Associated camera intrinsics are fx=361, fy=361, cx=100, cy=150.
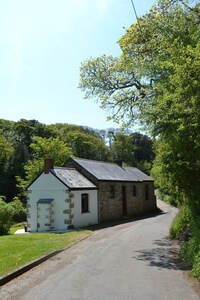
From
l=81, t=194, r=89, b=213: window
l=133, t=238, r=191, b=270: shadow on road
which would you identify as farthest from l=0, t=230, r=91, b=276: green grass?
l=81, t=194, r=89, b=213: window

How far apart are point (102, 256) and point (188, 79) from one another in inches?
286

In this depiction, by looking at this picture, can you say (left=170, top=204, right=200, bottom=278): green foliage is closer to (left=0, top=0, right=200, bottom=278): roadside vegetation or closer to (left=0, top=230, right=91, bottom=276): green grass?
(left=0, top=0, right=200, bottom=278): roadside vegetation

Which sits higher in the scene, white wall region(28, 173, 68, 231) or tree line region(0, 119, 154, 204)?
tree line region(0, 119, 154, 204)

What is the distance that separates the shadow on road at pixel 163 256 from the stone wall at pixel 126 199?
48.9 feet

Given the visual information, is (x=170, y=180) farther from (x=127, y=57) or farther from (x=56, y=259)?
(x=127, y=57)

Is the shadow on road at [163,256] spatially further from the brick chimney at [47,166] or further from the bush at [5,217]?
the brick chimney at [47,166]

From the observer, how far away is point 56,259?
41.9 feet

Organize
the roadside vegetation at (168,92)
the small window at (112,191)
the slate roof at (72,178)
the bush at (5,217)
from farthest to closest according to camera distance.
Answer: the small window at (112,191) < the slate roof at (72,178) < the bush at (5,217) < the roadside vegetation at (168,92)

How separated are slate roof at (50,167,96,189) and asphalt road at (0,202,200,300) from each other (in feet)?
41.4

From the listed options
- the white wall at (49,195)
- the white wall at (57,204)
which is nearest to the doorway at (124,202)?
the white wall at (57,204)

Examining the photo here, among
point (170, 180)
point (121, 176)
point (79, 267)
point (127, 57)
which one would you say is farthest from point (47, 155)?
point (79, 267)

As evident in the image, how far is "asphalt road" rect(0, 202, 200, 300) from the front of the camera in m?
8.05

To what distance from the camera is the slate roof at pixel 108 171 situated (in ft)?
105

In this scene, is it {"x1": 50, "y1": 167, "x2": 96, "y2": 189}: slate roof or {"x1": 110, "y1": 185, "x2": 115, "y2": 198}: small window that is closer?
{"x1": 50, "y1": 167, "x2": 96, "y2": 189}: slate roof
